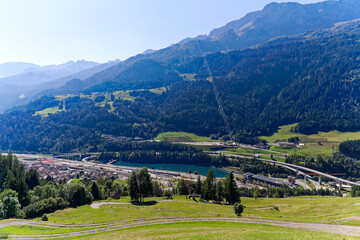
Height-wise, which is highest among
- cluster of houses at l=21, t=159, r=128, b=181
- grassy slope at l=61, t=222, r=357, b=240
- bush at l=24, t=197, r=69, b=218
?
grassy slope at l=61, t=222, r=357, b=240

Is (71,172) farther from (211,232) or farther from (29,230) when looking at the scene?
(211,232)

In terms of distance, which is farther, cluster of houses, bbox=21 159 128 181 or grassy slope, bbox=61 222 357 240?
cluster of houses, bbox=21 159 128 181

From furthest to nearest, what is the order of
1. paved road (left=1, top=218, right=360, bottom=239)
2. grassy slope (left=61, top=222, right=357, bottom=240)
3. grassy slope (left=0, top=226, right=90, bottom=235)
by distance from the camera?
grassy slope (left=0, top=226, right=90, bottom=235)
paved road (left=1, top=218, right=360, bottom=239)
grassy slope (left=61, top=222, right=357, bottom=240)

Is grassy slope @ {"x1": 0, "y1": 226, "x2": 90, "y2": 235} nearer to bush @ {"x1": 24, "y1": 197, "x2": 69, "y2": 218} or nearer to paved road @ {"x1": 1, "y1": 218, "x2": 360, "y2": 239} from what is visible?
paved road @ {"x1": 1, "y1": 218, "x2": 360, "y2": 239}

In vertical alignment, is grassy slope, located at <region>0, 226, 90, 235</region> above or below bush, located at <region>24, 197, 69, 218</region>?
above

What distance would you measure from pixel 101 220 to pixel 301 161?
559 ft

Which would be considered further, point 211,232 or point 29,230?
point 29,230

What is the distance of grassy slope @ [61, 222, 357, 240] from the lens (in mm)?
29453

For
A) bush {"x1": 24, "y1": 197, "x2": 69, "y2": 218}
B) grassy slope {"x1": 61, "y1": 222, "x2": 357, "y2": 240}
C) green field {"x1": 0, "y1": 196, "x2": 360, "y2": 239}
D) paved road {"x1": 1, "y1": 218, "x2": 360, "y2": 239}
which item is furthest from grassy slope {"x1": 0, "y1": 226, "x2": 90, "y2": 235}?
bush {"x1": 24, "y1": 197, "x2": 69, "y2": 218}

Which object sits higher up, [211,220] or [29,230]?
[29,230]

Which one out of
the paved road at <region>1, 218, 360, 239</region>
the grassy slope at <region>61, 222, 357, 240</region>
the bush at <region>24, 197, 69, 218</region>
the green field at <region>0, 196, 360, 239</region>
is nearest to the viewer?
the grassy slope at <region>61, 222, 357, 240</region>

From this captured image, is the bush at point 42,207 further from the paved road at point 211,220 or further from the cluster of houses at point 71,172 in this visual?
the cluster of houses at point 71,172

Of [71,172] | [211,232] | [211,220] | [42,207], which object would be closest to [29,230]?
[42,207]

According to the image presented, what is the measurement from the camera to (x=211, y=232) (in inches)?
1318
